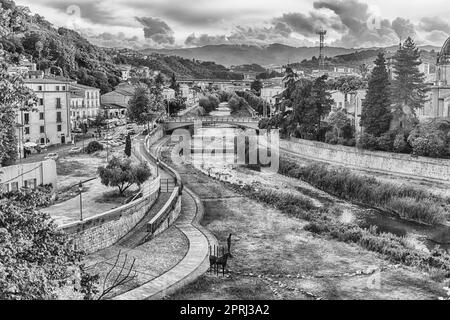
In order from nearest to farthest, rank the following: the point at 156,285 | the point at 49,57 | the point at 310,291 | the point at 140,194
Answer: the point at 156,285 → the point at 310,291 → the point at 140,194 → the point at 49,57

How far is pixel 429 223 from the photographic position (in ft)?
64.5

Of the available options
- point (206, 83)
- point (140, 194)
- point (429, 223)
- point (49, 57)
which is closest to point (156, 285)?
point (140, 194)

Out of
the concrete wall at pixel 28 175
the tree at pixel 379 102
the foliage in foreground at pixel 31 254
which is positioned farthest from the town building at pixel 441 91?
the foliage in foreground at pixel 31 254

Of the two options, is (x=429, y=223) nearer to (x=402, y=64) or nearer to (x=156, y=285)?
(x=156, y=285)

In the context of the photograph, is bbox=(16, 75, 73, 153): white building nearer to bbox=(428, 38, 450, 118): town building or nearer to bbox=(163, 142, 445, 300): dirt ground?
bbox=(163, 142, 445, 300): dirt ground

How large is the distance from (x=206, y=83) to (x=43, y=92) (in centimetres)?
10041

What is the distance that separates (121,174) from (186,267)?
773 centimetres

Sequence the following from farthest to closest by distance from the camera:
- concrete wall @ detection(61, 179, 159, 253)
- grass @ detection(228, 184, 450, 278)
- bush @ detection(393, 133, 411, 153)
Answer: bush @ detection(393, 133, 411, 153)
grass @ detection(228, 184, 450, 278)
concrete wall @ detection(61, 179, 159, 253)

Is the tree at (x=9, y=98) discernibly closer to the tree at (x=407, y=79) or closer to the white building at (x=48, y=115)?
the white building at (x=48, y=115)

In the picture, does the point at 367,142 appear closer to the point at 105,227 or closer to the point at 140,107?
the point at 105,227

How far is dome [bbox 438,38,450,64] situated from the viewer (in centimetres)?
3550

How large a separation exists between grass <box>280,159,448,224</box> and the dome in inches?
516

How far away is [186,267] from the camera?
11.8 metres

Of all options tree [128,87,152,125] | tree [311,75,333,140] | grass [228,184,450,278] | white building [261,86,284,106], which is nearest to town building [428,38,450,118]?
tree [311,75,333,140]
